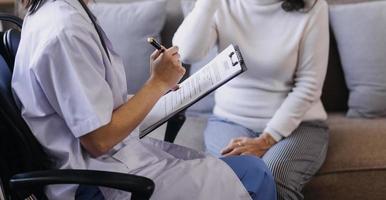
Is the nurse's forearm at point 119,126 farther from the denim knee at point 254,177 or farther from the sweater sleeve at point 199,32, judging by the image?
the sweater sleeve at point 199,32

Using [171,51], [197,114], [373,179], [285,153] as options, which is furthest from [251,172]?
[197,114]

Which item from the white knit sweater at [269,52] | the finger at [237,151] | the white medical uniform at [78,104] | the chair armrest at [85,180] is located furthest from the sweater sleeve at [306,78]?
the chair armrest at [85,180]

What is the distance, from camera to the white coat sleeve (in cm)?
87

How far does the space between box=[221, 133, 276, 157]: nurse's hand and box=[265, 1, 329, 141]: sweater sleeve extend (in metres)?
0.03

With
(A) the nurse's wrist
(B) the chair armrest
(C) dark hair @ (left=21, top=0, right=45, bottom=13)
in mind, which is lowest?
(B) the chair armrest

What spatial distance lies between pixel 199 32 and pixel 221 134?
13.8 inches

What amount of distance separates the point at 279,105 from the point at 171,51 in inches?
21.7

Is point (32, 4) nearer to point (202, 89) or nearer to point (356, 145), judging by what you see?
point (202, 89)

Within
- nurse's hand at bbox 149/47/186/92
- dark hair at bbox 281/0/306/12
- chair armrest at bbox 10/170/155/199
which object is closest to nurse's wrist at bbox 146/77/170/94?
nurse's hand at bbox 149/47/186/92

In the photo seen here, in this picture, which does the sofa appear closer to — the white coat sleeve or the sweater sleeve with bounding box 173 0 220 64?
the sweater sleeve with bounding box 173 0 220 64

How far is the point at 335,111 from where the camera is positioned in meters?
1.88

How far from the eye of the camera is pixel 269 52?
4.78 feet

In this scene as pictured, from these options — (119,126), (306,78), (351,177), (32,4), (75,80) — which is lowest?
(351,177)

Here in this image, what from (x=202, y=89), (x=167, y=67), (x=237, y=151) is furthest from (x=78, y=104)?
(x=237, y=151)
